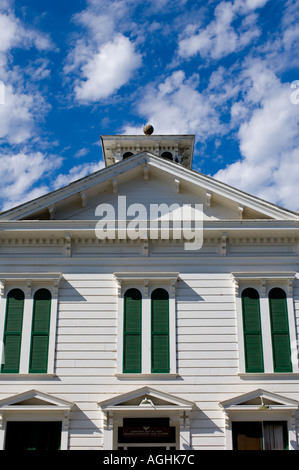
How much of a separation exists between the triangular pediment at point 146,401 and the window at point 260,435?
159cm

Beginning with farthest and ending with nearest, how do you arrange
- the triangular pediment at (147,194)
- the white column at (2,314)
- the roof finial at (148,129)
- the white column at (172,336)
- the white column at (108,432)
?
1. the roof finial at (148,129)
2. the triangular pediment at (147,194)
3. the white column at (2,314)
4. the white column at (172,336)
5. the white column at (108,432)

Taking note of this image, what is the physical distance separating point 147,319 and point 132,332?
578mm

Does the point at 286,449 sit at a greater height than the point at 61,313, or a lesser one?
lesser

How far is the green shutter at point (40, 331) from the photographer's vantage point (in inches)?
660

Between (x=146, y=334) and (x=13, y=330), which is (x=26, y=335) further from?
(x=146, y=334)

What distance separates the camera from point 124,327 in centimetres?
1716

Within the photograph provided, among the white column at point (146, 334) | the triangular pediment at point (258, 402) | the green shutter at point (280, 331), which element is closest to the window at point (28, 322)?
the white column at point (146, 334)

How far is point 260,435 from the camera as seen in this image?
53.0ft

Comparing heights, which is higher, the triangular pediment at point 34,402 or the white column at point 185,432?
the triangular pediment at point 34,402

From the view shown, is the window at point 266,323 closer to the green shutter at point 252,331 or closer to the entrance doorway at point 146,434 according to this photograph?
the green shutter at point 252,331

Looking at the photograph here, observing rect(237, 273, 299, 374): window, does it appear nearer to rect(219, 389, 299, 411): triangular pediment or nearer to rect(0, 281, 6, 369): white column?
rect(219, 389, 299, 411): triangular pediment

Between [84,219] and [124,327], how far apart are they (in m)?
3.87

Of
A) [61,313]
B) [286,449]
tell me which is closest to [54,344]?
[61,313]
